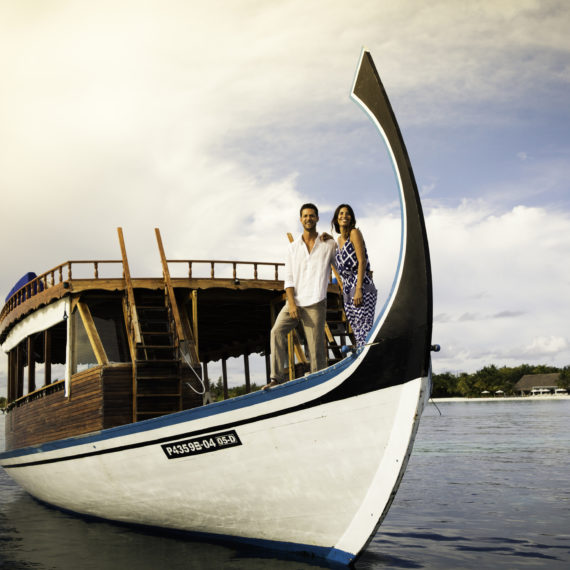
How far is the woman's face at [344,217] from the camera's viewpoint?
6.18 metres

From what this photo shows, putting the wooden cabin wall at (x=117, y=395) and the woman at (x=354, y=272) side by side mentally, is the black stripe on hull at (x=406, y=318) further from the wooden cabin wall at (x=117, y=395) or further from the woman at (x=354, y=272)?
the wooden cabin wall at (x=117, y=395)

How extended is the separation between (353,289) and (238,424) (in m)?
1.93

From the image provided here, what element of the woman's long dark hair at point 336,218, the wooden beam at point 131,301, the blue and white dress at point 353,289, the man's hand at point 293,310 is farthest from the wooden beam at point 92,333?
the woman's long dark hair at point 336,218

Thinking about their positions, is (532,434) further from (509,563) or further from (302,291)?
(302,291)

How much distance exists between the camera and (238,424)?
266 inches

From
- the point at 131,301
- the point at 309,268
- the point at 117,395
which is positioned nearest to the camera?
the point at 309,268

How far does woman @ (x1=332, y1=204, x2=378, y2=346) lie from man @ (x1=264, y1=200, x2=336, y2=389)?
195 mm

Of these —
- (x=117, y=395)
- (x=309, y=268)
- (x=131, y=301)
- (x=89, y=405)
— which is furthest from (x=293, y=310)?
(x=89, y=405)

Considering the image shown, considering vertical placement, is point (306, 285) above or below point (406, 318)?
above

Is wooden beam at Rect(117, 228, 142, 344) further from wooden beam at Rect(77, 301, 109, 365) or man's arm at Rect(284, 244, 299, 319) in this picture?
man's arm at Rect(284, 244, 299, 319)

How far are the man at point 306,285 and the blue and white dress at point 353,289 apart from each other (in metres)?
0.19

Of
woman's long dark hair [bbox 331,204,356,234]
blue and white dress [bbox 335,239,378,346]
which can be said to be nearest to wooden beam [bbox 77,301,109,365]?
blue and white dress [bbox 335,239,378,346]

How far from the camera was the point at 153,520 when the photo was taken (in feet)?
26.8

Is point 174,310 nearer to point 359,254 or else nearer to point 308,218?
point 308,218
